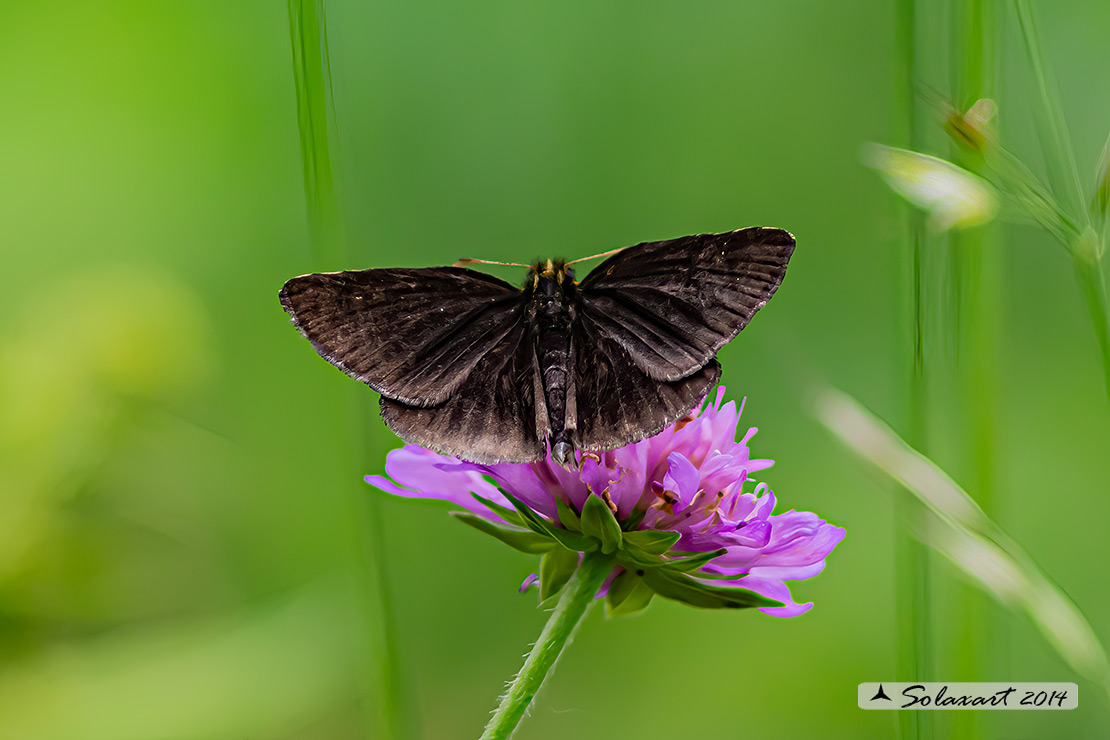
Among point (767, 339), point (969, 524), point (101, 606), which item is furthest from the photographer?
point (767, 339)

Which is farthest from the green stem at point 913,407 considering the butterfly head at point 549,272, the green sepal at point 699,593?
the butterfly head at point 549,272

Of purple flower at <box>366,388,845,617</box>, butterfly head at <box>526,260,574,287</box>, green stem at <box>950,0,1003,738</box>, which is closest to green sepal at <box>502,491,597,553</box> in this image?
purple flower at <box>366,388,845,617</box>

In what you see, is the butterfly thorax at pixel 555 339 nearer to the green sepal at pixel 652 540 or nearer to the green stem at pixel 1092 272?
the green sepal at pixel 652 540

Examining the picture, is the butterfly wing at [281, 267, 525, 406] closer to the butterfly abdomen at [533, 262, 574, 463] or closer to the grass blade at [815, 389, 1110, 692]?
the butterfly abdomen at [533, 262, 574, 463]

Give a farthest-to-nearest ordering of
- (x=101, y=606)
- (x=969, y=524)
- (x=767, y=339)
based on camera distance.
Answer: (x=767, y=339) → (x=101, y=606) → (x=969, y=524)

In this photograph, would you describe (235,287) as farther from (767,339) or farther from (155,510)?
(767,339)

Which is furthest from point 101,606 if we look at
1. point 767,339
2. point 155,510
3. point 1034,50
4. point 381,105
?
point 1034,50

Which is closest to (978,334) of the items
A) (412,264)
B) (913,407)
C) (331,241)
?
(913,407)
